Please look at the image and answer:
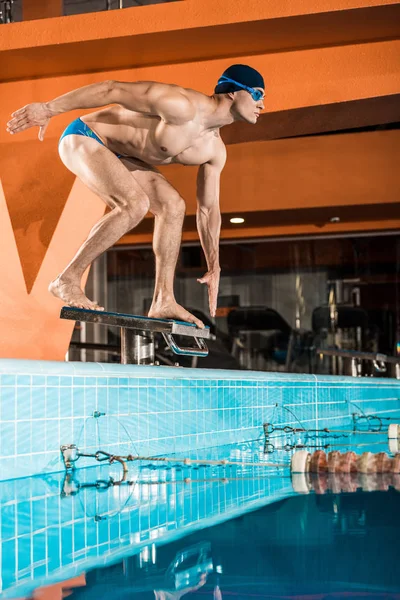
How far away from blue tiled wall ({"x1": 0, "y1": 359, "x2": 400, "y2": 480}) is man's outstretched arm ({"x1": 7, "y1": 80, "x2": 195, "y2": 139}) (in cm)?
117

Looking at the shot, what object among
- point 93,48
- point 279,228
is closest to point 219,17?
point 93,48

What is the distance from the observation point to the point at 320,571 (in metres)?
1.22

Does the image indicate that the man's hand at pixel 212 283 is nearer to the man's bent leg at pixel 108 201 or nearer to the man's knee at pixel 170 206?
the man's knee at pixel 170 206

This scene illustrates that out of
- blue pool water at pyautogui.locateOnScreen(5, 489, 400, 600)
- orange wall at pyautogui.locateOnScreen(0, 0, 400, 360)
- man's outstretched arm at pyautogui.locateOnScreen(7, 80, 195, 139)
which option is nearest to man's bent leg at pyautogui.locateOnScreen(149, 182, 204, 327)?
man's outstretched arm at pyautogui.locateOnScreen(7, 80, 195, 139)

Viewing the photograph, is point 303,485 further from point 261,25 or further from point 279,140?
point 279,140

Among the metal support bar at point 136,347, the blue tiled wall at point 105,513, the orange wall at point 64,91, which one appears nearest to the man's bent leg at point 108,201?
the metal support bar at point 136,347

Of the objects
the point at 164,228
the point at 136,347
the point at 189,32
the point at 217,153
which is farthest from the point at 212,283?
the point at 189,32

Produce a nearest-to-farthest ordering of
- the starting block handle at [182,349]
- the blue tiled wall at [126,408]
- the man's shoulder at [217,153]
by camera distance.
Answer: the blue tiled wall at [126,408] < the starting block handle at [182,349] < the man's shoulder at [217,153]

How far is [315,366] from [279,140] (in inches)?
155

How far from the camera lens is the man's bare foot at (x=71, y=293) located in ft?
11.5

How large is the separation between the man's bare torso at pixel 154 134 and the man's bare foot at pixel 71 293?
714mm

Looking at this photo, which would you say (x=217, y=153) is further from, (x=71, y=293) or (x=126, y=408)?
(x=126, y=408)

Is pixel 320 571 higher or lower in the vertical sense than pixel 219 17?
lower

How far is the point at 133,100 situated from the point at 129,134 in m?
0.23
